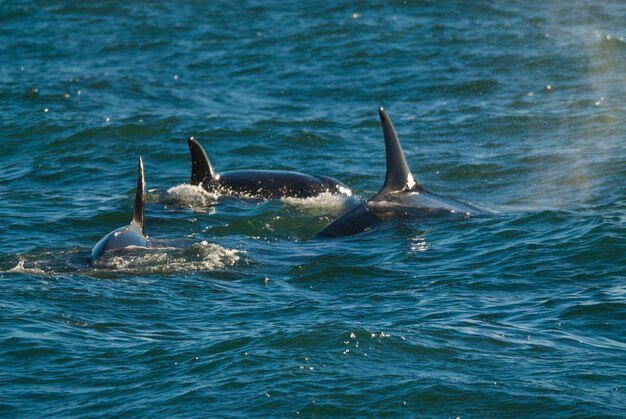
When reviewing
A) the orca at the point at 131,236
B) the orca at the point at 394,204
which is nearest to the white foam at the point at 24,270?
the orca at the point at 131,236

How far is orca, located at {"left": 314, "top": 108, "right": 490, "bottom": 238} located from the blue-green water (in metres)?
0.34

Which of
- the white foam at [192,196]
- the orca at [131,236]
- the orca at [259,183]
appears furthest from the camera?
the orca at [259,183]

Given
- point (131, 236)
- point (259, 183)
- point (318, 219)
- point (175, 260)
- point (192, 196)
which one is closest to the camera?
point (175, 260)

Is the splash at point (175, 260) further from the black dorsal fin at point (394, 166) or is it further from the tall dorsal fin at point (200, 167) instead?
the tall dorsal fin at point (200, 167)

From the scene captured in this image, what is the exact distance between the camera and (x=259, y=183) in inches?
710

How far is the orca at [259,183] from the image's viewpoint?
17750 mm

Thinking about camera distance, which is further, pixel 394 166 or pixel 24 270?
pixel 394 166

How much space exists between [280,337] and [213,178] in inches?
286

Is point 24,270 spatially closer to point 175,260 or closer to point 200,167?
point 175,260

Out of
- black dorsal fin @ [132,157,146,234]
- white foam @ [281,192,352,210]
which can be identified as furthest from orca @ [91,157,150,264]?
white foam @ [281,192,352,210]

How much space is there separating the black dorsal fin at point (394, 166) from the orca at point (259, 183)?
174 cm

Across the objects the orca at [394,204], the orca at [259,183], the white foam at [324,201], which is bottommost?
the white foam at [324,201]

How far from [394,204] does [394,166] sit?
506 mm

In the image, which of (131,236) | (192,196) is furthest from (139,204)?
(192,196)
